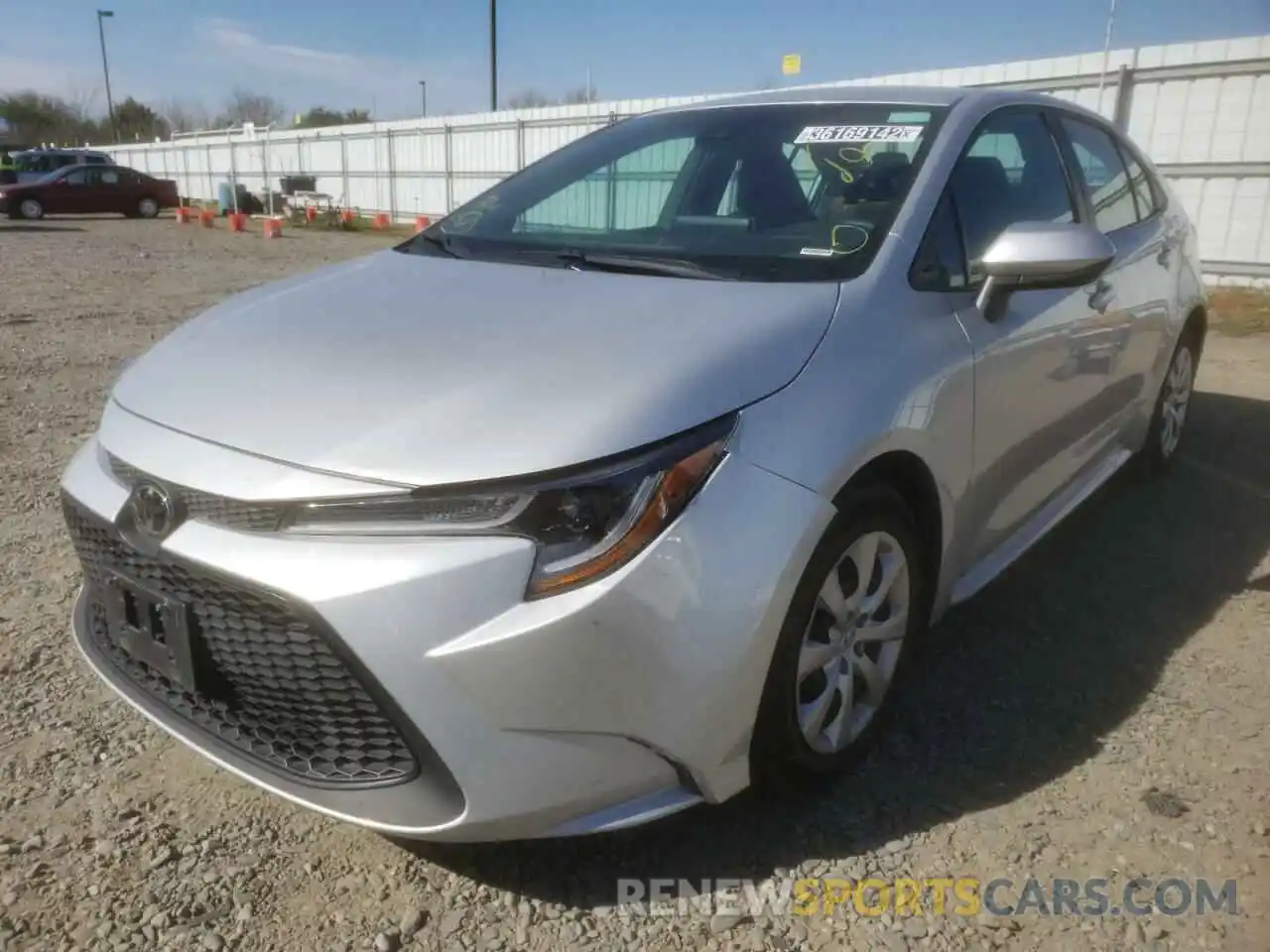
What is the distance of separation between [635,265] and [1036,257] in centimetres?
93

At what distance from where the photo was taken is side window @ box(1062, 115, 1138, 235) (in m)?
3.27

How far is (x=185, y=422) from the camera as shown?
A: 1821mm

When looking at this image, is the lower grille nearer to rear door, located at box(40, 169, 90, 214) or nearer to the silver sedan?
the silver sedan

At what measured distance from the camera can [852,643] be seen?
210cm

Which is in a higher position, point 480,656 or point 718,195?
point 718,195

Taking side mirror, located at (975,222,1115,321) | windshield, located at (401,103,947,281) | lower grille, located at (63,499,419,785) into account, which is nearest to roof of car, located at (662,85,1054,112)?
windshield, located at (401,103,947,281)

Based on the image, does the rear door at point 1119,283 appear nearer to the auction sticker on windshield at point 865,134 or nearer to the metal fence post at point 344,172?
the auction sticker on windshield at point 865,134

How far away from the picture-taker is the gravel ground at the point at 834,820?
181cm

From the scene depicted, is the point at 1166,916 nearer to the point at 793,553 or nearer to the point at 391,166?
the point at 793,553

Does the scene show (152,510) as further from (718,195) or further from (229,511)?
(718,195)

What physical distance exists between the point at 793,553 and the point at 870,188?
1149 millimetres

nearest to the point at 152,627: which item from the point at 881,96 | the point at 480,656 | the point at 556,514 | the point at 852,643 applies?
the point at 480,656

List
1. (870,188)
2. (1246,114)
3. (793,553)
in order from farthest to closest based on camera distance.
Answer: (1246,114) < (870,188) < (793,553)

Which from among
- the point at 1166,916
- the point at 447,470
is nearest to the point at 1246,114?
the point at 1166,916
